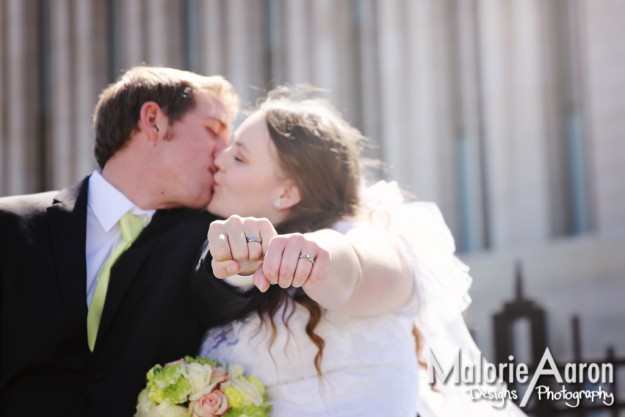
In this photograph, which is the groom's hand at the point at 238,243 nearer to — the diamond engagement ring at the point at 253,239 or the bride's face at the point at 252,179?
the diamond engagement ring at the point at 253,239

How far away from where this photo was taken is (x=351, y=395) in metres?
3.83

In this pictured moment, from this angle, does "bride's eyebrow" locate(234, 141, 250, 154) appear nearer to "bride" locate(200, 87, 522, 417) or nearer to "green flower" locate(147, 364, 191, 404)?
"bride" locate(200, 87, 522, 417)

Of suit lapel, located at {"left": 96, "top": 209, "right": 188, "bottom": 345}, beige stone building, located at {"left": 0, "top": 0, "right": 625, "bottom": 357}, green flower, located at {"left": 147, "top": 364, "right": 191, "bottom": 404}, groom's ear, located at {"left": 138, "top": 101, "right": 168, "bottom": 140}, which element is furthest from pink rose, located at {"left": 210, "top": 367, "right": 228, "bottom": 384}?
beige stone building, located at {"left": 0, "top": 0, "right": 625, "bottom": 357}

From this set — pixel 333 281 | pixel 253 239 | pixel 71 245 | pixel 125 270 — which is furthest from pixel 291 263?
pixel 71 245

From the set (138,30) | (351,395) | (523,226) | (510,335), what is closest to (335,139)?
(351,395)

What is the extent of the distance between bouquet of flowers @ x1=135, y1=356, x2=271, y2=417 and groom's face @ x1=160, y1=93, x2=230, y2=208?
91 cm

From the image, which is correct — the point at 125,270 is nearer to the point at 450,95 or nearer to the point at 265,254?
the point at 265,254

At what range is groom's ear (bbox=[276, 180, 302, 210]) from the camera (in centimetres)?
411

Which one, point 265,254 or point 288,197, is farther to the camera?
point 288,197

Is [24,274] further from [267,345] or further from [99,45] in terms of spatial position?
[99,45]

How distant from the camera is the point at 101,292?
3957 millimetres

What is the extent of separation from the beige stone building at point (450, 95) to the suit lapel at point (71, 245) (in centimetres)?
861

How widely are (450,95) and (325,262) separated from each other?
1217 cm

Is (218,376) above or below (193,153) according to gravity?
below
